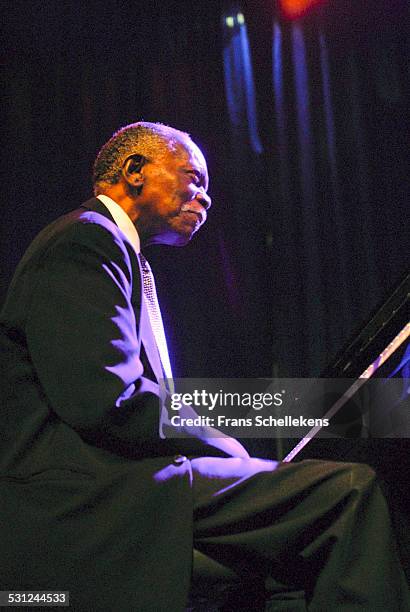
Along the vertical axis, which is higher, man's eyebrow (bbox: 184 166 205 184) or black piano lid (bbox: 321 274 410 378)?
man's eyebrow (bbox: 184 166 205 184)

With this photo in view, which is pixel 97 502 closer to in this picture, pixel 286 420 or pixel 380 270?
pixel 286 420

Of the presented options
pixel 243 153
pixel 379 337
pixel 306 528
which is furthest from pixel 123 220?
pixel 243 153

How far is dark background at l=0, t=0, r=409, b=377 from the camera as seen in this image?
130 inches

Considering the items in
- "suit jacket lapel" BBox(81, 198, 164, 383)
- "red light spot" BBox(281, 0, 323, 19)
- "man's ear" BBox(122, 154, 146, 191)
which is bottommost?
"suit jacket lapel" BBox(81, 198, 164, 383)

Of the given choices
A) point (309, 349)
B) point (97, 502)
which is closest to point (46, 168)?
point (309, 349)

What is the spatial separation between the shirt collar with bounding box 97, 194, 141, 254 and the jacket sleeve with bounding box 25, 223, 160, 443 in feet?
1.18

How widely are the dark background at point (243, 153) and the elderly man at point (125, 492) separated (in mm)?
2030

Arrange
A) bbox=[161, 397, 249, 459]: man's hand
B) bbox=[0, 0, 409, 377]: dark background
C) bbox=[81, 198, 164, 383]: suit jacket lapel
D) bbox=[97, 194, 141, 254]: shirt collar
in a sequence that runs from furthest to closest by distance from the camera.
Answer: bbox=[0, 0, 409, 377]: dark background
bbox=[97, 194, 141, 254]: shirt collar
bbox=[81, 198, 164, 383]: suit jacket lapel
bbox=[161, 397, 249, 459]: man's hand

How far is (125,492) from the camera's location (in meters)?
1.08

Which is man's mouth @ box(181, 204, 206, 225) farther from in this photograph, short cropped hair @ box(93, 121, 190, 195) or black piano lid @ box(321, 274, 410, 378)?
black piano lid @ box(321, 274, 410, 378)

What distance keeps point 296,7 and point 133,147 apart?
94.7 inches

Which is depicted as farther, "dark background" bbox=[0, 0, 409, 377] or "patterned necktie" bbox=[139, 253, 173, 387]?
"dark background" bbox=[0, 0, 409, 377]

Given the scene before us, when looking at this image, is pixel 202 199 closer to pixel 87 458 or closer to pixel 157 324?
pixel 157 324

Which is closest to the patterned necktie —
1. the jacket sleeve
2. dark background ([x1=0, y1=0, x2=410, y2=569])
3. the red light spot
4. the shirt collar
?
the shirt collar
